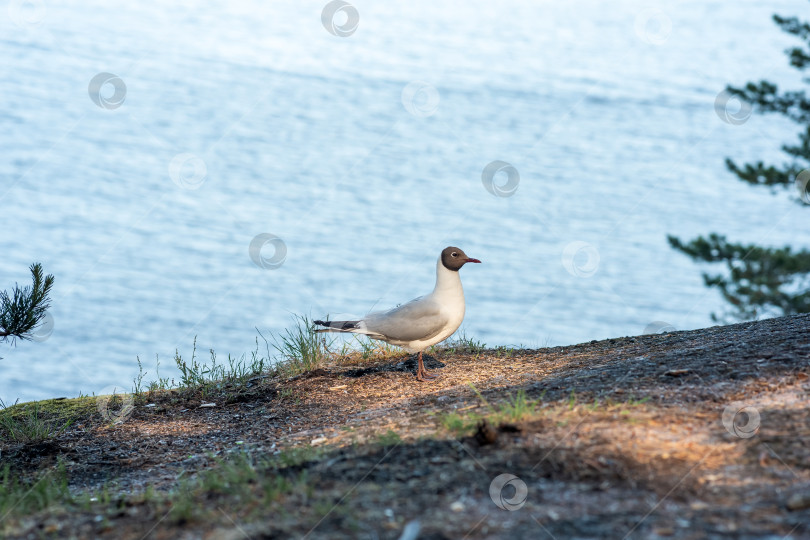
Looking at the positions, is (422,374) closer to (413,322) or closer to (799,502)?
(413,322)

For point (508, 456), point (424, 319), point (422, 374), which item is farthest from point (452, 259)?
point (508, 456)

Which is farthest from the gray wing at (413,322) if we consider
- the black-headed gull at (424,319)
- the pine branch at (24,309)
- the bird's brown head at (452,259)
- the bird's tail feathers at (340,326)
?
the pine branch at (24,309)

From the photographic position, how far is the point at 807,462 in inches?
156

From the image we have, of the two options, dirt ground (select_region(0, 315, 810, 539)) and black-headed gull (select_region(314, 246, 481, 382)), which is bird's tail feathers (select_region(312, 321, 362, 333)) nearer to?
black-headed gull (select_region(314, 246, 481, 382))

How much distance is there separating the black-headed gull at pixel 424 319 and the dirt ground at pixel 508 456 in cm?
37

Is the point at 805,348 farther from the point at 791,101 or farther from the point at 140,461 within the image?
the point at 791,101

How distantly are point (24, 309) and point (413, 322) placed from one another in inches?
115

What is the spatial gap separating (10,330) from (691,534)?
498 cm

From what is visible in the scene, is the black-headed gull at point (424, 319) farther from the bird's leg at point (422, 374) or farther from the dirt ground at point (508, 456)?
the dirt ground at point (508, 456)

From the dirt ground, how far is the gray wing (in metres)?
0.42

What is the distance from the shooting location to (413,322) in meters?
6.33

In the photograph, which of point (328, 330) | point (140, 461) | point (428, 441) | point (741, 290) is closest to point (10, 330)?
point (140, 461)

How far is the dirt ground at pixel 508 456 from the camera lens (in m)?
3.52

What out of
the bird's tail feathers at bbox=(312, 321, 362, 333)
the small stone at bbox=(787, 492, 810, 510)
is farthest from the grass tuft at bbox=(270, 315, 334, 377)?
the small stone at bbox=(787, 492, 810, 510)
